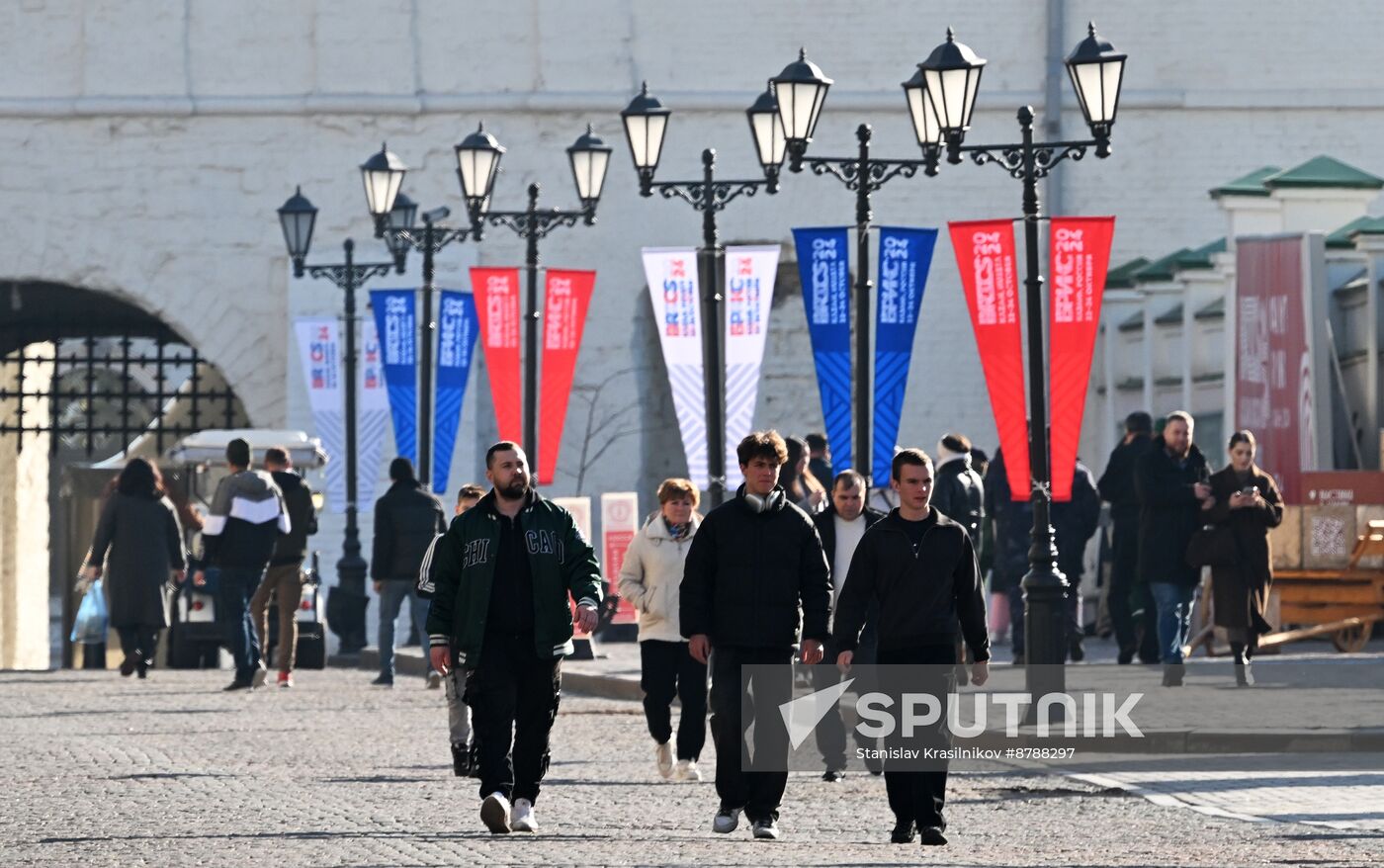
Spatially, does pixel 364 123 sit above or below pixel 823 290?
above

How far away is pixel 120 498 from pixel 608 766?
8175 millimetres

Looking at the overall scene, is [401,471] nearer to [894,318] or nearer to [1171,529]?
[894,318]

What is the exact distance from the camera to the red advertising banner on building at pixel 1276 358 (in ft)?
72.6

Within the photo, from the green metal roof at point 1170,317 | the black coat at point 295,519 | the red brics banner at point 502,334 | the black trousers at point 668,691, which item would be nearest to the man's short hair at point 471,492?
the black trousers at point 668,691

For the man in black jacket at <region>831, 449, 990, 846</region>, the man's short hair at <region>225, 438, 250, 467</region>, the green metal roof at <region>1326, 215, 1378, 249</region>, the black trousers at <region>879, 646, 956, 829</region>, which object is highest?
the green metal roof at <region>1326, 215, 1378, 249</region>

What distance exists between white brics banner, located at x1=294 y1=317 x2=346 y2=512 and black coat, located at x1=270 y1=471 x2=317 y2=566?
33.3 feet

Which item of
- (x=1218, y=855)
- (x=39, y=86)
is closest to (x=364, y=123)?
(x=39, y=86)

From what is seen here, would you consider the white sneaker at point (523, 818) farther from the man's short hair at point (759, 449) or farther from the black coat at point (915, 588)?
the man's short hair at point (759, 449)

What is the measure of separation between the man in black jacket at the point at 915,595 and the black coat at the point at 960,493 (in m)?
6.39

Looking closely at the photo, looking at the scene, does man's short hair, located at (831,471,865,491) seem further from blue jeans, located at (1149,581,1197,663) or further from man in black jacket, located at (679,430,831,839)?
blue jeans, located at (1149,581,1197,663)

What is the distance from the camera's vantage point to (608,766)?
13820 mm

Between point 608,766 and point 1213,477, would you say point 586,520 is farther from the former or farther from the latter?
point 608,766

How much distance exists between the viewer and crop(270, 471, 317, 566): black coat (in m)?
20.1

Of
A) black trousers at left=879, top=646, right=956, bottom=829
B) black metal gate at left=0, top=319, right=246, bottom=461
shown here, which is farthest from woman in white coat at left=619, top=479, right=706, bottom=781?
black metal gate at left=0, top=319, right=246, bottom=461
